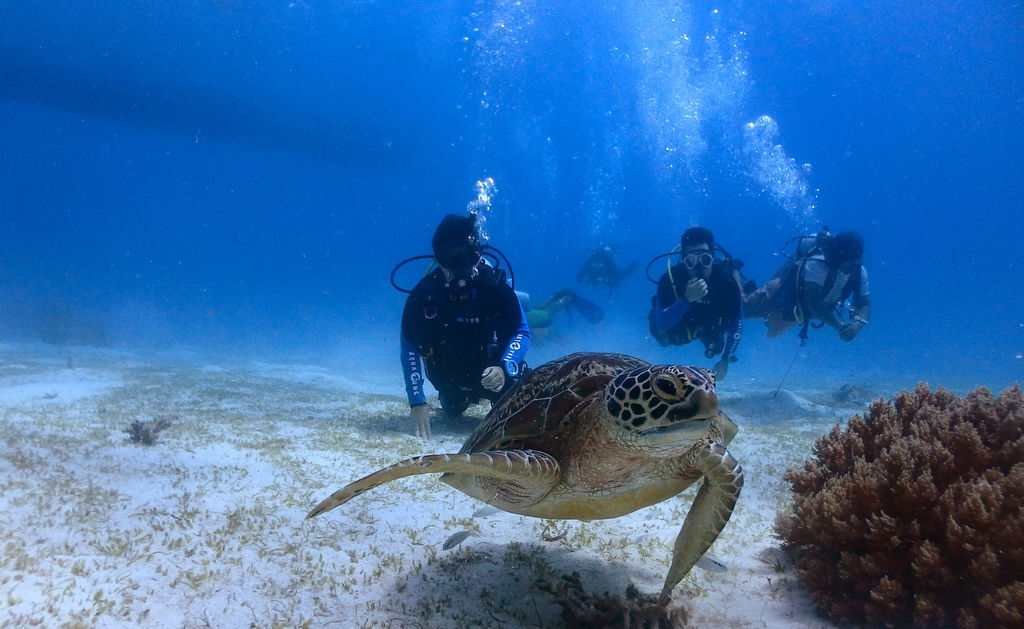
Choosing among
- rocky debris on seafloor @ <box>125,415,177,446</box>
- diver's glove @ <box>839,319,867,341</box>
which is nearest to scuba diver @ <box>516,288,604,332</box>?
diver's glove @ <box>839,319,867,341</box>

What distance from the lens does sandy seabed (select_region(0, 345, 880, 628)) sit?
2.57m

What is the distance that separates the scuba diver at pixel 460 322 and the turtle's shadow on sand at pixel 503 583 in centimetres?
406

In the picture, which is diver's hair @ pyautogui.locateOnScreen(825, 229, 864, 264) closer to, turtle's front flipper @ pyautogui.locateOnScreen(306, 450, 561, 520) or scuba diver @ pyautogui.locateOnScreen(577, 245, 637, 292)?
turtle's front flipper @ pyautogui.locateOnScreen(306, 450, 561, 520)

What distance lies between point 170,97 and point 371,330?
40277 mm

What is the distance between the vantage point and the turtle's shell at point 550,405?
2994 mm

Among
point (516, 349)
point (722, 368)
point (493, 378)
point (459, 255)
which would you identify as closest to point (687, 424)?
point (493, 378)

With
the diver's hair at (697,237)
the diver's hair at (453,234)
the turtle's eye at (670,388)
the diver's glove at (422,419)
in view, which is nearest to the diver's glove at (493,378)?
the diver's glove at (422,419)

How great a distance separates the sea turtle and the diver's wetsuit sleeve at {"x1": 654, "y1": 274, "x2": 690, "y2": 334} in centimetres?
773

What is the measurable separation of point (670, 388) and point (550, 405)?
116cm

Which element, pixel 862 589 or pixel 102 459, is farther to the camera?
pixel 102 459

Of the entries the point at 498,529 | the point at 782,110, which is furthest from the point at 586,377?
the point at 782,110

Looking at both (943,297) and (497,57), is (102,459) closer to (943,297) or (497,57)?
(497,57)

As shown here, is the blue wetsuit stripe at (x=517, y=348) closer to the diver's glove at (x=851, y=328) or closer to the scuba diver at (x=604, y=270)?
the diver's glove at (x=851, y=328)

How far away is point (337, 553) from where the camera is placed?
326 centimetres
